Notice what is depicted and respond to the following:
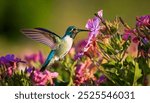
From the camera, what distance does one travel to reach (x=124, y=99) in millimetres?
2555

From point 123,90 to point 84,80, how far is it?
33 cm

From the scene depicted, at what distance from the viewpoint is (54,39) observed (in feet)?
8.93

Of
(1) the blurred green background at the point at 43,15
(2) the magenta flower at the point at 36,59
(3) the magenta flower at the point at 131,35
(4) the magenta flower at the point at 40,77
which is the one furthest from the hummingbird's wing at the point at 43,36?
(1) the blurred green background at the point at 43,15

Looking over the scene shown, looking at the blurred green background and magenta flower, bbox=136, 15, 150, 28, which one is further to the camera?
the blurred green background

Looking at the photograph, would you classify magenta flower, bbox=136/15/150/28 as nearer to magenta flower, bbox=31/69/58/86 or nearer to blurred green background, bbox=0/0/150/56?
magenta flower, bbox=31/69/58/86

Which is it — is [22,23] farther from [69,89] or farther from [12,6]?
[69,89]

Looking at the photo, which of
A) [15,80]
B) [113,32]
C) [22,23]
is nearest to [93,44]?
[113,32]

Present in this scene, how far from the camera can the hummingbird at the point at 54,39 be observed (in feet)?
8.64

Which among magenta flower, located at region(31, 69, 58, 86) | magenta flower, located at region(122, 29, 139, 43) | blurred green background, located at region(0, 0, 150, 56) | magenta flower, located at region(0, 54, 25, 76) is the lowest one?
magenta flower, located at region(31, 69, 58, 86)

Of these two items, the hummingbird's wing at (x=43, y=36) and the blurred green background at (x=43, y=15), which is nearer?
the hummingbird's wing at (x=43, y=36)

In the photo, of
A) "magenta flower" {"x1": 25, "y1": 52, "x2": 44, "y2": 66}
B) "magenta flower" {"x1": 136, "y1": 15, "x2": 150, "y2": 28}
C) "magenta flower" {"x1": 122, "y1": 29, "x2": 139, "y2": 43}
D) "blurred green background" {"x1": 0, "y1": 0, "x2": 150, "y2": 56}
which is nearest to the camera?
"magenta flower" {"x1": 136, "y1": 15, "x2": 150, "y2": 28}

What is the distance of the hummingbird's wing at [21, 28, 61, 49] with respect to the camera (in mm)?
2641

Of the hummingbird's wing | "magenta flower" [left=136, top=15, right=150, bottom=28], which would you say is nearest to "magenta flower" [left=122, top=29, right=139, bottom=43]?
"magenta flower" [left=136, top=15, right=150, bottom=28]

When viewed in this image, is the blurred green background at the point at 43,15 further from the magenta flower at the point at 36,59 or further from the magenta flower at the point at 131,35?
the magenta flower at the point at 131,35
